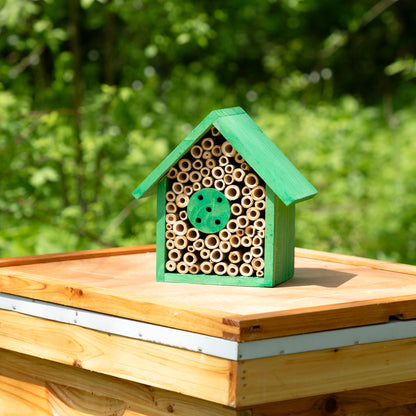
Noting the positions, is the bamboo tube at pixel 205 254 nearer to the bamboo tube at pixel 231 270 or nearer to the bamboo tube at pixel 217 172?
the bamboo tube at pixel 231 270

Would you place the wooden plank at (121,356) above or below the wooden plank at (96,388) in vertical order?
above

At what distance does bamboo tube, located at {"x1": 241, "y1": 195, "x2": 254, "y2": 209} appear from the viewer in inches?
89.8

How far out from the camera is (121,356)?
1.99m

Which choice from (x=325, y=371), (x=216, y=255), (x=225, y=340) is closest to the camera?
(x=225, y=340)

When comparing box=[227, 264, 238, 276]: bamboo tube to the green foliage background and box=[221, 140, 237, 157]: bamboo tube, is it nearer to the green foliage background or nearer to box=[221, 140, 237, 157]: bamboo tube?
box=[221, 140, 237, 157]: bamboo tube

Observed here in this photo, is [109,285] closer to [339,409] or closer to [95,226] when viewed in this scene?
[339,409]

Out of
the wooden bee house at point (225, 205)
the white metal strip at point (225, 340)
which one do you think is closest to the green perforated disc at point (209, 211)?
the wooden bee house at point (225, 205)

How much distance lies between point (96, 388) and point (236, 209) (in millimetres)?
742

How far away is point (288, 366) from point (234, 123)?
888 millimetres

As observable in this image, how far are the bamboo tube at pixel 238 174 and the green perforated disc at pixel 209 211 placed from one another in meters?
0.08

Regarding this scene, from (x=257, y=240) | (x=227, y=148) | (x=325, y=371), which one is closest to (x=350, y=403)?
(x=325, y=371)

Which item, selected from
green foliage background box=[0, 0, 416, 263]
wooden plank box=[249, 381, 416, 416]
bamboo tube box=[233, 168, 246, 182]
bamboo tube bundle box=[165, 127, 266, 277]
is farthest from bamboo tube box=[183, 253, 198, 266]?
green foliage background box=[0, 0, 416, 263]

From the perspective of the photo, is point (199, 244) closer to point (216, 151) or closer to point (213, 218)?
point (213, 218)

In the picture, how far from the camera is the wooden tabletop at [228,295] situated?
5.88 ft
